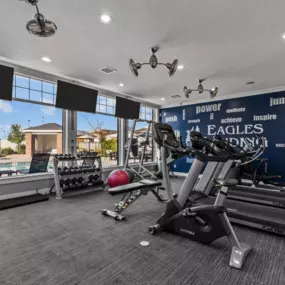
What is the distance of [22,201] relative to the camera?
4.18 m

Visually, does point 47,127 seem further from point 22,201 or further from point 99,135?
point 22,201

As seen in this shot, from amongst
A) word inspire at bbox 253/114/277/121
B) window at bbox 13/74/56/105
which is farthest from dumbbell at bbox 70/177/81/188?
word inspire at bbox 253/114/277/121

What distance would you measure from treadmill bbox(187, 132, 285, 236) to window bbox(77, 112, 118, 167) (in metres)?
3.50

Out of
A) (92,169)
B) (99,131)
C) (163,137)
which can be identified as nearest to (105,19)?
(163,137)

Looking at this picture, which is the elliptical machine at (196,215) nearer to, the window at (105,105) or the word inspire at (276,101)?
the window at (105,105)

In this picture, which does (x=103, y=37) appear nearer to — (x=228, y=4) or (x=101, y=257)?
(x=228, y=4)

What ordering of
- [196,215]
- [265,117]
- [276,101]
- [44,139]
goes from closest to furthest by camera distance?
[196,215]
[44,139]
[276,101]
[265,117]

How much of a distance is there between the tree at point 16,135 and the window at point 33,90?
716mm

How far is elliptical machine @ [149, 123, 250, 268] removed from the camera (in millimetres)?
2270

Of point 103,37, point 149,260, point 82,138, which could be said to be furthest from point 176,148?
point 82,138

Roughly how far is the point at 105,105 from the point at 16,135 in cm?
268

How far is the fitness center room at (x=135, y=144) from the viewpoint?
219cm

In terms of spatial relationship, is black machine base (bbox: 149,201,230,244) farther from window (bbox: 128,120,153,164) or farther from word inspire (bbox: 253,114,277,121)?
word inspire (bbox: 253,114,277,121)

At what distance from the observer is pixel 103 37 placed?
321 cm
